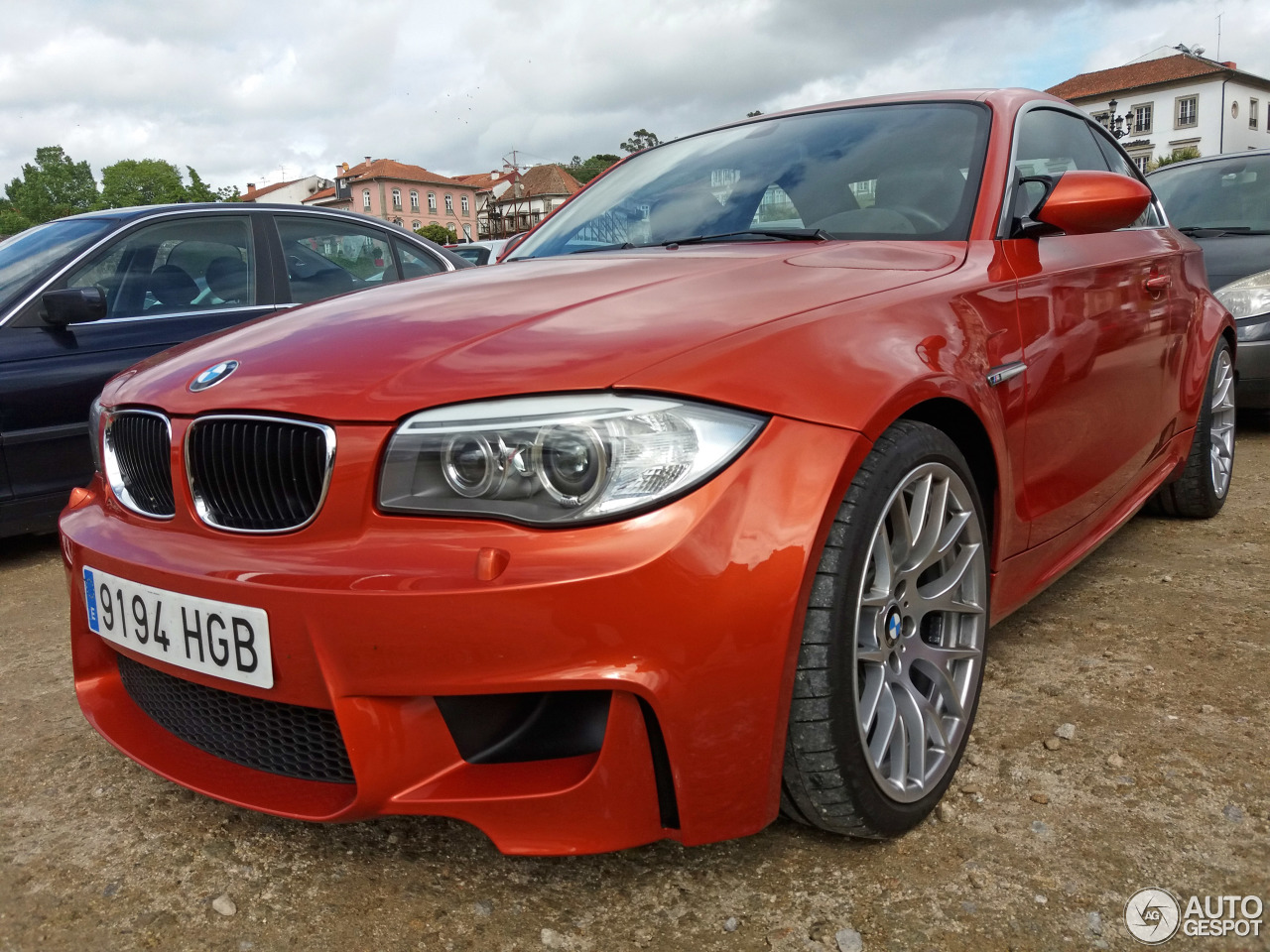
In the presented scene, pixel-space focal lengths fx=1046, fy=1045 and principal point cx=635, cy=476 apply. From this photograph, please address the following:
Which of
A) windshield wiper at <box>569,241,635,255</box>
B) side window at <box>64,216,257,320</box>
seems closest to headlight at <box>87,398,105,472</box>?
windshield wiper at <box>569,241,635,255</box>

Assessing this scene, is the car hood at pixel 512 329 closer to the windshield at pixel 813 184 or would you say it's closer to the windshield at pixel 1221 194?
the windshield at pixel 813 184

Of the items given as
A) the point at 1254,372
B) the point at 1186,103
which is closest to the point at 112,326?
the point at 1254,372

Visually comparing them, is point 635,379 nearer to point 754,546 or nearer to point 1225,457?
point 754,546

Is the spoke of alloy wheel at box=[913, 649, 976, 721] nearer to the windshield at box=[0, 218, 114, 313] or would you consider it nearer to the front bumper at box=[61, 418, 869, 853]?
the front bumper at box=[61, 418, 869, 853]

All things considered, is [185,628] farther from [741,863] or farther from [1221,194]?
[1221,194]

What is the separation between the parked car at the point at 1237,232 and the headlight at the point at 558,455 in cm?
407

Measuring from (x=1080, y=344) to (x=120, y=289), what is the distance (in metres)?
3.68

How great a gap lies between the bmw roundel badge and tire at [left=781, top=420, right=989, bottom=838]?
1061mm

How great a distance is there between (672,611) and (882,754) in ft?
1.84

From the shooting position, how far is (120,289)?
4.28 m

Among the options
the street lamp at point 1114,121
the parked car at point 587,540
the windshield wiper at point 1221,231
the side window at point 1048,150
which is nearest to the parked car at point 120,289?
the parked car at point 587,540

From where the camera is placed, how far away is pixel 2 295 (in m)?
Answer: 4.03

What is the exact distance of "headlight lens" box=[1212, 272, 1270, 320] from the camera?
17.1 ft

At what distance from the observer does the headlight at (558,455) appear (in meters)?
1.44
